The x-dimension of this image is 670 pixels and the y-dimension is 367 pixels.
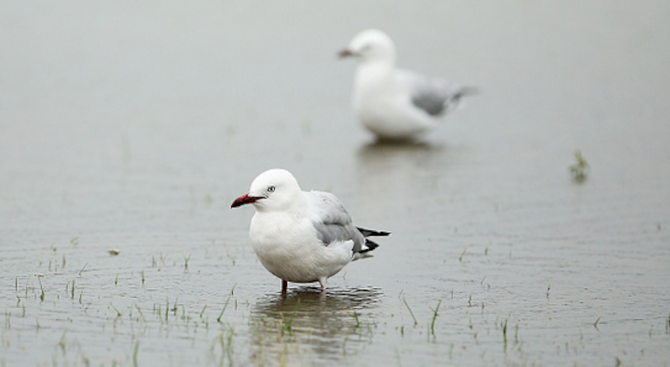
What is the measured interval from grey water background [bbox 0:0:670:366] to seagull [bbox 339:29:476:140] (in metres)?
0.32

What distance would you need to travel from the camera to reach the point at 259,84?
18359 millimetres

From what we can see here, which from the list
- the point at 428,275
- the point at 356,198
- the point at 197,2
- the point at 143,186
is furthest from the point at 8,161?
the point at 197,2

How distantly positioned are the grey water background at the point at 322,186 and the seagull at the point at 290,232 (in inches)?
11.0

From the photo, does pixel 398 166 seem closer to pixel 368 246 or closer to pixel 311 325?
pixel 368 246

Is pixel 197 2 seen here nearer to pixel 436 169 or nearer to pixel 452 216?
pixel 436 169

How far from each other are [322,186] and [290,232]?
14.2ft

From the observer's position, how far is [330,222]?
825 cm

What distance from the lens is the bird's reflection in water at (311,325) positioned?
6777 millimetres

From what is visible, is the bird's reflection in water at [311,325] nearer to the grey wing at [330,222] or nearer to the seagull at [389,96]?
the grey wing at [330,222]

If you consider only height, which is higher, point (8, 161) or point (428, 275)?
point (8, 161)

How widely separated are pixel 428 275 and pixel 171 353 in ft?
8.86

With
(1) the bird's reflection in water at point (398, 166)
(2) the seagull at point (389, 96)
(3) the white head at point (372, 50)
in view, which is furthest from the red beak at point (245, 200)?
(3) the white head at point (372, 50)

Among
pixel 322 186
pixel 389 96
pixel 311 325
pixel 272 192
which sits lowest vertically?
pixel 311 325

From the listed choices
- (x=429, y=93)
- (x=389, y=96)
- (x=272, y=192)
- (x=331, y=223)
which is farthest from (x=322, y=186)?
(x=272, y=192)
